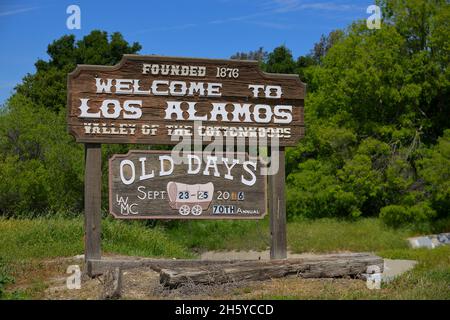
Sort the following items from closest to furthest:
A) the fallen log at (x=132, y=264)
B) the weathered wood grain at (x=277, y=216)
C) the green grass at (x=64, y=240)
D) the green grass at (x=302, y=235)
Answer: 1. the fallen log at (x=132, y=264)
2. the weathered wood grain at (x=277, y=216)
3. the green grass at (x=64, y=240)
4. the green grass at (x=302, y=235)

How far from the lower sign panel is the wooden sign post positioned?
18 mm

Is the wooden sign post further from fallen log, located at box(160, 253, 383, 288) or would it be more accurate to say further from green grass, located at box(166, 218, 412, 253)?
green grass, located at box(166, 218, 412, 253)

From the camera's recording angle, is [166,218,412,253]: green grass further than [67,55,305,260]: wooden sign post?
Yes

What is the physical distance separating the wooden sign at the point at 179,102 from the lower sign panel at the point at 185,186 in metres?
0.37

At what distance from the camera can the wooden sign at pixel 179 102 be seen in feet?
34.2

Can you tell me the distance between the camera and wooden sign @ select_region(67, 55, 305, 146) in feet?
34.2

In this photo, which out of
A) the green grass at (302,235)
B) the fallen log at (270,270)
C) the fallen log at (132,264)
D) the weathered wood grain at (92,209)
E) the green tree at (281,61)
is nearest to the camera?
the fallen log at (270,270)

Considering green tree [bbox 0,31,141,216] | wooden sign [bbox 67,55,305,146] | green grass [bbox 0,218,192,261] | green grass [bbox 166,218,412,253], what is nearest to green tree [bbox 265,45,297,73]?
green grass [bbox 166,218,412,253]

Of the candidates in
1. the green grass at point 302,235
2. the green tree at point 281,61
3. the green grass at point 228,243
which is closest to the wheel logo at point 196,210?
the green grass at point 228,243

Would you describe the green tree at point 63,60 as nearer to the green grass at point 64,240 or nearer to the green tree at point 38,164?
the green tree at point 38,164

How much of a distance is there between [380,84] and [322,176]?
16.4ft

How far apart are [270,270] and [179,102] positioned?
10.6 feet

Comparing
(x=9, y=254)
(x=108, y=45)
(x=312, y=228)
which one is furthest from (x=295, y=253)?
(x=108, y=45)

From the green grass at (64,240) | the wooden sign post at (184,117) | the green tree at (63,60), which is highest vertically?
the green tree at (63,60)
